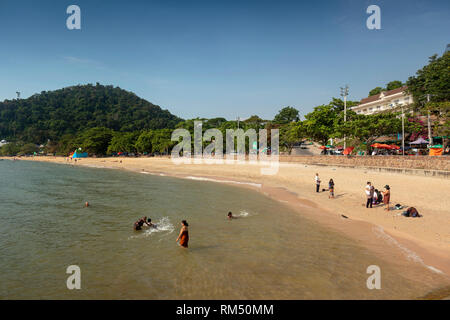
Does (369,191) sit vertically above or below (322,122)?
below

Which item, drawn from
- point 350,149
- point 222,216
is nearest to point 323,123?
point 350,149

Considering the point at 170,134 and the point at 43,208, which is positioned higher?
the point at 170,134

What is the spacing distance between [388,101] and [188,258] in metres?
74.7

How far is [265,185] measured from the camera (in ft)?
100

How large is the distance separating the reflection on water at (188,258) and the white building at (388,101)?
191 feet

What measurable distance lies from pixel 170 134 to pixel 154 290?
87.3 metres

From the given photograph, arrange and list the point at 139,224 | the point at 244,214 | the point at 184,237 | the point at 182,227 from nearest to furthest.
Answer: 1. the point at 184,237
2. the point at 182,227
3. the point at 139,224
4. the point at 244,214

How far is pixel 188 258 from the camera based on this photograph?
1106 centimetres

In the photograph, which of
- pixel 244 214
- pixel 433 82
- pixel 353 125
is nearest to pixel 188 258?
pixel 244 214

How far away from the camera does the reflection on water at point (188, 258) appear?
8539mm

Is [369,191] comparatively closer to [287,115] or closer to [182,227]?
[182,227]

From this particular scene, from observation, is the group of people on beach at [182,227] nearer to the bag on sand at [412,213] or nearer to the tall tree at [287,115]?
the bag on sand at [412,213]

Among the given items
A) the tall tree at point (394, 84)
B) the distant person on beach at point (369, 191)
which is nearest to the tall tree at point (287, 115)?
the tall tree at point (394, 84)
